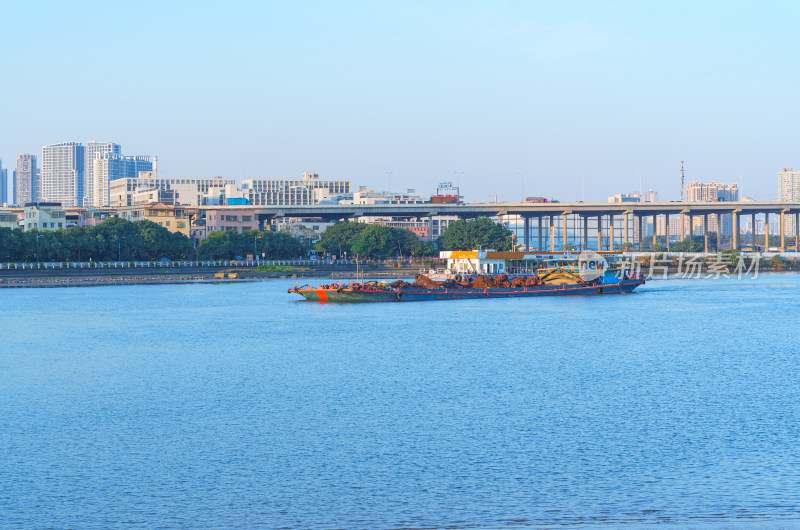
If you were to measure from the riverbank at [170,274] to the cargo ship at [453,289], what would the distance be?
26612mm

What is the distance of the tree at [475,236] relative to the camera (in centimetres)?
13338

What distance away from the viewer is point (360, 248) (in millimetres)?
124375

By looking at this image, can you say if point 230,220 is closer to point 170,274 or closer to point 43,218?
point 43,218

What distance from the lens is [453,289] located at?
236 ft

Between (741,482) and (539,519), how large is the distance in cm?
512

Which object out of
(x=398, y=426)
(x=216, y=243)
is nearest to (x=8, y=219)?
(x=216, y=243)

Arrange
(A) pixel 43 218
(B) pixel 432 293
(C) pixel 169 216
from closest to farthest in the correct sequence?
(B) pixel 432 293
(A) pixel 43 218
(C) pixel 169 216

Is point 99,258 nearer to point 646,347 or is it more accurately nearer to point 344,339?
point 344,339

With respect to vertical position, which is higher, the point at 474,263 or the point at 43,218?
the point at 43,218

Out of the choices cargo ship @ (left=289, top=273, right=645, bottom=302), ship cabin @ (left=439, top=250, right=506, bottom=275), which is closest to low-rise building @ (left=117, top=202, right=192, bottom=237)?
cargo ship @ (left=289, top=273, right=645, bottom=302)

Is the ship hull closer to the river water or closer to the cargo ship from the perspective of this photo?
the cargo ship

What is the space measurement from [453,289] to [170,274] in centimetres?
3991

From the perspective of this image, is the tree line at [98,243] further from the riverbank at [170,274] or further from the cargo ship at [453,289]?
the cargo ship at [453,289]

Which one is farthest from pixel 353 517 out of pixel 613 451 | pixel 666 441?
pixel 666 441
